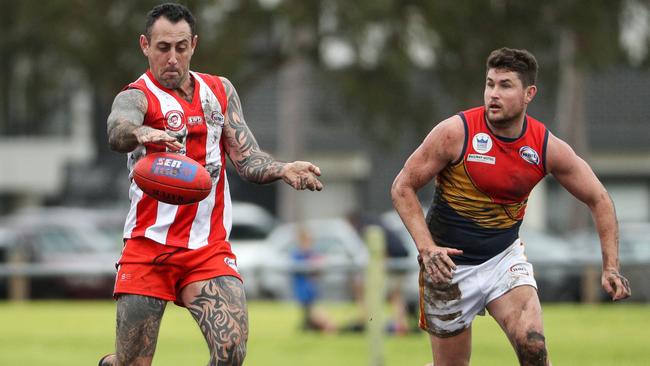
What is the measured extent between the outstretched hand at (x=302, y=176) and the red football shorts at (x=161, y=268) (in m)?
0.66

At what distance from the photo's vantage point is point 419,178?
27.1 ft

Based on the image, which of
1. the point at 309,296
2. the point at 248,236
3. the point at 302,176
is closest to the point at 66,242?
the point at 248,236

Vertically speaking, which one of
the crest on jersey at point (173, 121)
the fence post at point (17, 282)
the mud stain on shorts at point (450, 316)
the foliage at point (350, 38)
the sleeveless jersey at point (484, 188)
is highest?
the foliage at point (350, 38)

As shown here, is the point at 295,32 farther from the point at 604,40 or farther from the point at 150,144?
the point at 150,144

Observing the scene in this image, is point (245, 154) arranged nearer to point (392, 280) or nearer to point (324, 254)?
point (392, 280)

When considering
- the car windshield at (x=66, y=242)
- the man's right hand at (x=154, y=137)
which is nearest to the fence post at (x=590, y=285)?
the car windshield at (x=66, y=242)

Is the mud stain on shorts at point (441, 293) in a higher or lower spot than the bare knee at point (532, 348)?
higher

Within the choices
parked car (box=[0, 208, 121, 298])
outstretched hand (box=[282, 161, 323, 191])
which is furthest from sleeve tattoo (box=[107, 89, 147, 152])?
parked car (box=[0, 208, 121, 298])

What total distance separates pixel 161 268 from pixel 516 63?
245 centimetres

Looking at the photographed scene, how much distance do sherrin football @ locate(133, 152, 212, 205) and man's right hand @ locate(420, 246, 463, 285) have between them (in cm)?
140

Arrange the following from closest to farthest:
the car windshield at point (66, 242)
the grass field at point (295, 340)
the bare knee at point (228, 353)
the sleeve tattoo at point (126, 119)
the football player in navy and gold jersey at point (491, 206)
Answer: the sleeve tattoo at point (126, 119), the bare knee at point (228, 353), the football player in navy and gold jersey at point (491, 206), the grass field at point (295, 340), the car windshield at point (66, 242)

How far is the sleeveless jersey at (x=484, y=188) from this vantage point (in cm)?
823

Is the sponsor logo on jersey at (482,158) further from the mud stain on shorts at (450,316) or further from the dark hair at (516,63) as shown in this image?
the mud stain on shorts at (450,316)

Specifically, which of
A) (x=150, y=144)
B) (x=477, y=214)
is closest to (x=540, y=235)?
(x=477, y=214)
